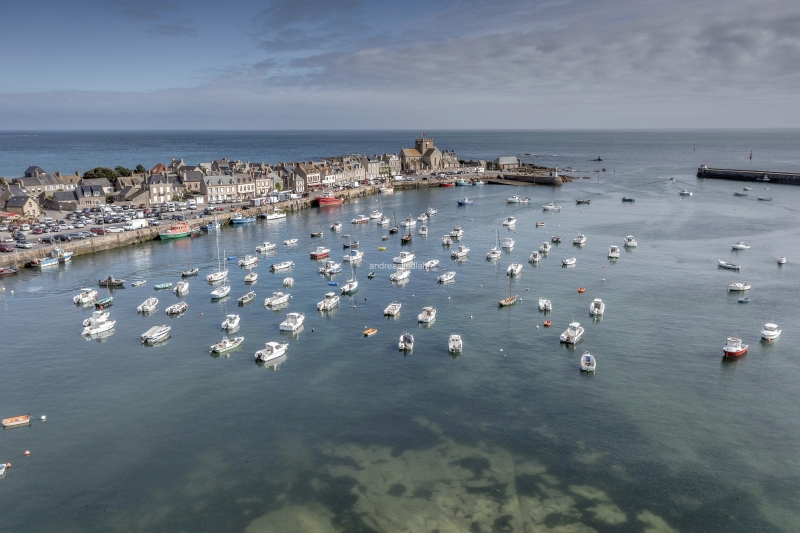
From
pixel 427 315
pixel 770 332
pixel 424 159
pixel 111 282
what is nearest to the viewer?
pixel 770 332

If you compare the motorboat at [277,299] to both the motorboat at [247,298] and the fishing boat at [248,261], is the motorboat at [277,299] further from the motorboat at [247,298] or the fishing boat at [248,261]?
the fishing boat at [248,261]

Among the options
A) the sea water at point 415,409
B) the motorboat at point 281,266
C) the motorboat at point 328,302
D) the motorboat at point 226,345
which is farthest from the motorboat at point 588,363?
the motorboat at point 281,266

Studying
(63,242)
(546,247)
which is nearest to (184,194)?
(63,242)

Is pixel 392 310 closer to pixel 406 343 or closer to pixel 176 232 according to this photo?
pixel 406 343

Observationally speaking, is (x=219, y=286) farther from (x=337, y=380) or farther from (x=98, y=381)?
(x=337, y=380)

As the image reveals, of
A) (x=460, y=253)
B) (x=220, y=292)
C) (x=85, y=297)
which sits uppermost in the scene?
(x=460, y=253)

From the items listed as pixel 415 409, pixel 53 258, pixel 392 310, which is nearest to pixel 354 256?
pixel 392 310
